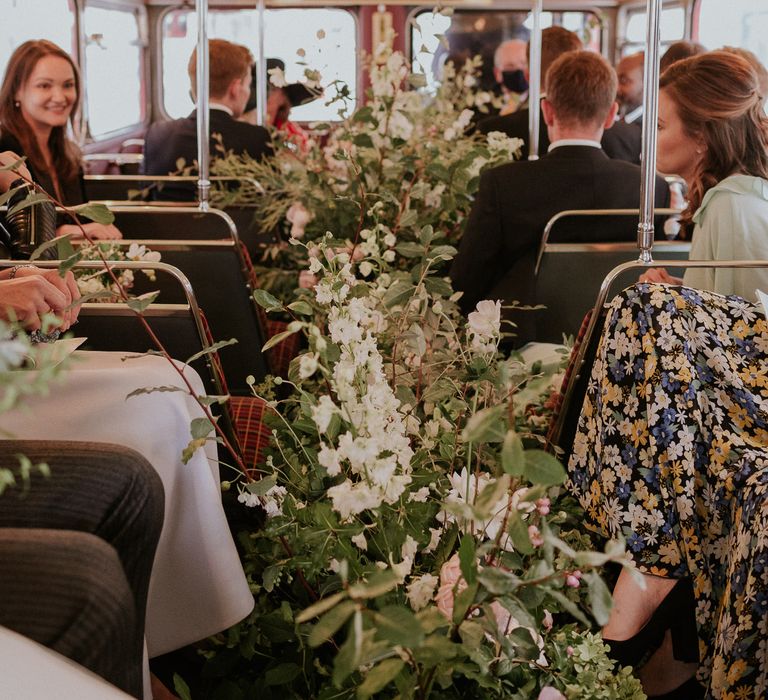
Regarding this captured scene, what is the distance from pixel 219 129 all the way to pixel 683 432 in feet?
11.1

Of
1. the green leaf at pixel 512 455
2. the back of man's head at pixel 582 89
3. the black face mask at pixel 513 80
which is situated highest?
the black face mask at pixel 513 80

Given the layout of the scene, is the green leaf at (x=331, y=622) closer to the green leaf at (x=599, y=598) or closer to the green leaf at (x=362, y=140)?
the green leaf at (x=599, y=598)

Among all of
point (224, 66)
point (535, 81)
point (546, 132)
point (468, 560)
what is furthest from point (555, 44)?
point (468, 560)

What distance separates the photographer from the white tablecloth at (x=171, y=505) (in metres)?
1.57

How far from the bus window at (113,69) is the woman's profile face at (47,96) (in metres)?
3.11

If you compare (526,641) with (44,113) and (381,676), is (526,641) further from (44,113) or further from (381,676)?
(44,113)

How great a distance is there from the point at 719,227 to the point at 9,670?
180 centimetres

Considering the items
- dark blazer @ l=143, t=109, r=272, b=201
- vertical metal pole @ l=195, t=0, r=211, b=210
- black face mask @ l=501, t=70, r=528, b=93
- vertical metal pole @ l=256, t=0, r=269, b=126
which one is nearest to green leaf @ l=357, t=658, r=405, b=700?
vertical metal pole @ l=195, t=0, r=211, b=210

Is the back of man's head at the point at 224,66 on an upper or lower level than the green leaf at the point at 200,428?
upper

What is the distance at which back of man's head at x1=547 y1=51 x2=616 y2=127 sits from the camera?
315 cm

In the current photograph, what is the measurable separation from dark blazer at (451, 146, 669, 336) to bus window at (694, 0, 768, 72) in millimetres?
2425

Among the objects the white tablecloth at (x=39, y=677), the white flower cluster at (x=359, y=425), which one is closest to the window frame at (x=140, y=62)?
the white flower cluster at (x=359, y=425)

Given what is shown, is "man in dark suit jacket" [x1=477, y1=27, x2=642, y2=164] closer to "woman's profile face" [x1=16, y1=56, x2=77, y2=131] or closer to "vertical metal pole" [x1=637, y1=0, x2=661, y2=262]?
"woman's profile face" [x1=16, y1=56, x2=77, y2=131]

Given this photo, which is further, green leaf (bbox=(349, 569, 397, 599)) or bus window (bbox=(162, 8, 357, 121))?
bus window (bbox=(162, 8, 357, 121))
